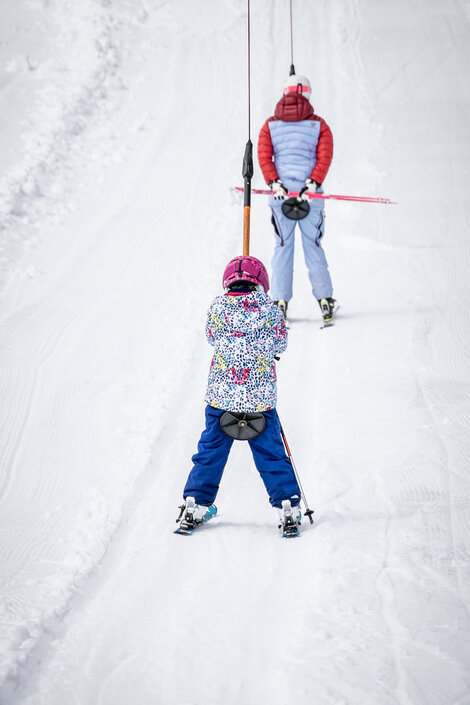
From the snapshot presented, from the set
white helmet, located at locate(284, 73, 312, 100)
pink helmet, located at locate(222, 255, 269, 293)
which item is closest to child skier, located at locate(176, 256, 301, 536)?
pink helmet, located at locate(222, 255, 269, 293)

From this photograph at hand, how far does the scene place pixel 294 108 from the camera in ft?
16.0

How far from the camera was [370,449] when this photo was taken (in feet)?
11.9

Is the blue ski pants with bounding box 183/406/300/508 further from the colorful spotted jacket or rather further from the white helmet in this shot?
the white helmet

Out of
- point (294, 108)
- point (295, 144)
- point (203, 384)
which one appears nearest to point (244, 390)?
point (203, 384)

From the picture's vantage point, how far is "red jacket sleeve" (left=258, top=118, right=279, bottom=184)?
16.6ft

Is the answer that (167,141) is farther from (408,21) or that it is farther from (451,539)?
(451,539)

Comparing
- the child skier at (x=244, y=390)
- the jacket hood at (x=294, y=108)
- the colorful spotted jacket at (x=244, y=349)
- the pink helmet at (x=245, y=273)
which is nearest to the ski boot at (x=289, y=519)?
the child skier at (x=244, y=390)

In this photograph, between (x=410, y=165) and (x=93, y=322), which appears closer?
(x=93, y=322)

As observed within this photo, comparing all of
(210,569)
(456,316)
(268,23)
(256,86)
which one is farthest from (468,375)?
(268,23)

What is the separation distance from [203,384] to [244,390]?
1.57 metres

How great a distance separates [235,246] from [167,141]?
9.44ft

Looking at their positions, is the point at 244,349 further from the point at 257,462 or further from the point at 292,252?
the point at 292,252

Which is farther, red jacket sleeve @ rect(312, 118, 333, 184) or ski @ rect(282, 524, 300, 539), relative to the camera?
Result: red jacket sleeve @ rect(312, 118, 333, 184)

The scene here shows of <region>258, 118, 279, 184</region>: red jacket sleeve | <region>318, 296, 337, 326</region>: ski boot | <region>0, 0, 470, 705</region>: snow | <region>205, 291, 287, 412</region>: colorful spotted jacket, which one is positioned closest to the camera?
<region>0, 0, 470, 705</region>: snow
